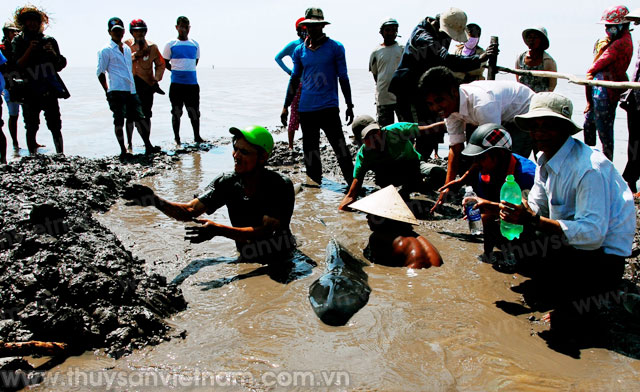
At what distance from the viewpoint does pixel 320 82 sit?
609 centimetres

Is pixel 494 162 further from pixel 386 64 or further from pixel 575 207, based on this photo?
pixel 386 64

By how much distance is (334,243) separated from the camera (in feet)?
12.9

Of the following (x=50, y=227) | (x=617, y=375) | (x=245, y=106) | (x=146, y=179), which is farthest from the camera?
(x=245, y=106)

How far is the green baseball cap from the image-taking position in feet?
11.8

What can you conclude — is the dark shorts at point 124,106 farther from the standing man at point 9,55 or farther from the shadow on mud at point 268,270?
the shadow on mud at point 268,270

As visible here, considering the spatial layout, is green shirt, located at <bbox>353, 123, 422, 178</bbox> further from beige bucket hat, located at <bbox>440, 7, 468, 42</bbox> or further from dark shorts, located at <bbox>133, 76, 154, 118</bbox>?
dark shorts, located at <bbox>133, 76, 154, 118</bbox>

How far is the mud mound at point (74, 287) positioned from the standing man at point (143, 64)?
179 inches

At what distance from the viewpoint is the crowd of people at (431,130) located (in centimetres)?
274

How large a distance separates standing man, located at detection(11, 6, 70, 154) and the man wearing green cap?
4.21 meters

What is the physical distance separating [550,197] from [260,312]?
1.94 meters

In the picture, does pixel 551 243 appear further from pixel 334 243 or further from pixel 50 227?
pixel 50 227

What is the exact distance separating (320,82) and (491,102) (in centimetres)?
255

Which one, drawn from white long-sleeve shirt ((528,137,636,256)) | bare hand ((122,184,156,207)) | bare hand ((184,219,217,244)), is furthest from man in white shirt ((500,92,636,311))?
bare hand ((122,184,156,207))

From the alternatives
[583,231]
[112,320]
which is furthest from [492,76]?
[112,320]
